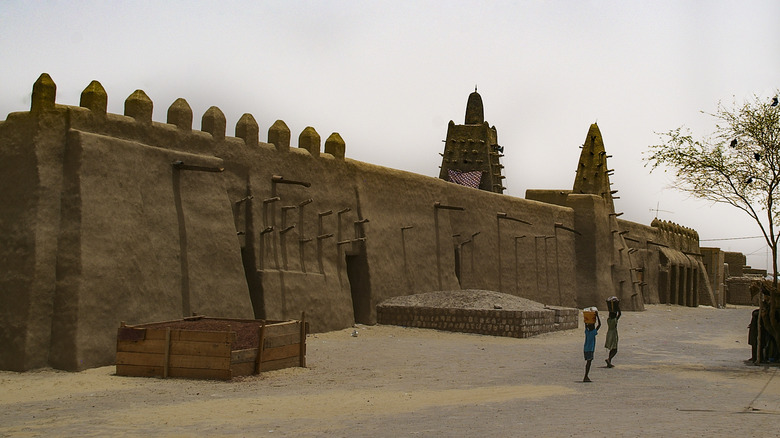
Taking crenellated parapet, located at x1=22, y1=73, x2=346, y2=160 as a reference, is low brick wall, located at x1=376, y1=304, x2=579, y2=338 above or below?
below

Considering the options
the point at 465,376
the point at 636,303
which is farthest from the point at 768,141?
the point at 636,303

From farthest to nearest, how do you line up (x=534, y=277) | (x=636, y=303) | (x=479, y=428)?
(x=636, y=303), (x=534, y=277), (x=479, y=428)

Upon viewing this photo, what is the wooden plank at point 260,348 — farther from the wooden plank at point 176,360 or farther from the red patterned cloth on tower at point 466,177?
the red patterned cloth on tower at point 466,177

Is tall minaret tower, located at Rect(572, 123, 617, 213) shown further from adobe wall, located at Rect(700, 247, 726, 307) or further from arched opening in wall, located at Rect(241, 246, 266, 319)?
arched opening in wall, located at Rect(241, 246, 266, 319)

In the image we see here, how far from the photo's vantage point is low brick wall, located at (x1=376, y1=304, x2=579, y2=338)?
59.6 ft

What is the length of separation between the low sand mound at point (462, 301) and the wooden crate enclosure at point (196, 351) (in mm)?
8134

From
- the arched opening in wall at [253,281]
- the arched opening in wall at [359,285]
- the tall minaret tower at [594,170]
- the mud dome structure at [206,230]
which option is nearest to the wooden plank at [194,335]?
the mud dome structure at [206,230]

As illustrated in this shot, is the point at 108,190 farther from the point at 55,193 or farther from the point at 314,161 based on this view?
the point at 314,161

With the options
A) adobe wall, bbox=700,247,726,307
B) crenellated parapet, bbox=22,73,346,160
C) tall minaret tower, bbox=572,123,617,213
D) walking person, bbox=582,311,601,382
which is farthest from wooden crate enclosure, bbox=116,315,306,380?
adobe wall, bbox=700,247,726,307

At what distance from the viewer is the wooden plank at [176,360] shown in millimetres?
10742

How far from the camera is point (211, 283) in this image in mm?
14766

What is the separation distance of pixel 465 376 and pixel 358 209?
27.5 feet

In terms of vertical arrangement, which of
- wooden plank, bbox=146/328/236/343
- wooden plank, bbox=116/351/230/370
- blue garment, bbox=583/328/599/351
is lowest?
wooden plank, bbox=116/351/230/370

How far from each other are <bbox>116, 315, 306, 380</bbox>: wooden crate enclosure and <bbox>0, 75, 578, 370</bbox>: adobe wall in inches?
46.3
